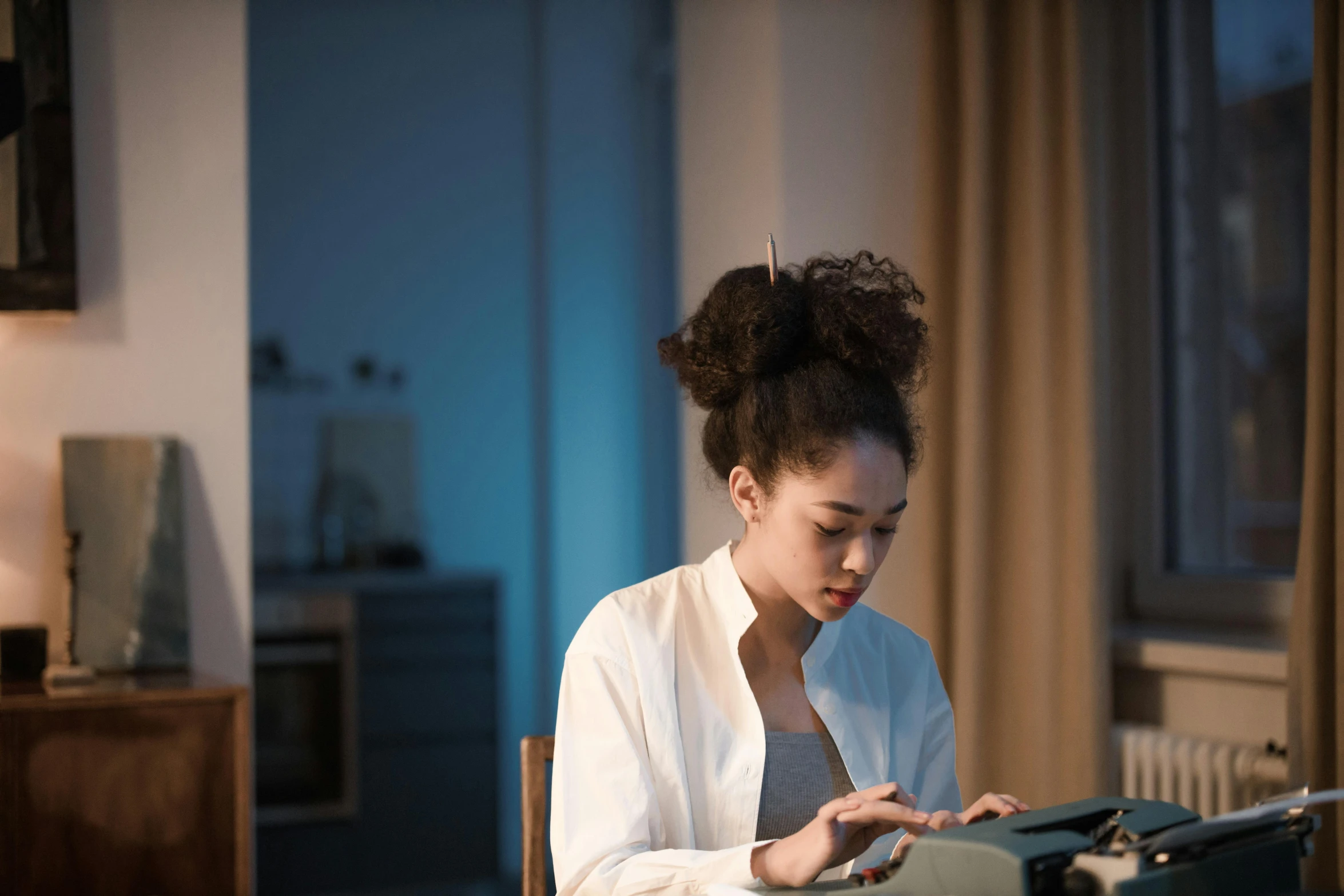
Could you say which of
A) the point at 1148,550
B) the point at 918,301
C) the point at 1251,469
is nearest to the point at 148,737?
the point at 918,301

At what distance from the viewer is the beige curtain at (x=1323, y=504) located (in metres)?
1.86

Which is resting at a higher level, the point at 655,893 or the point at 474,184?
the point at 474,184

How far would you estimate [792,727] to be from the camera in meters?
1.35

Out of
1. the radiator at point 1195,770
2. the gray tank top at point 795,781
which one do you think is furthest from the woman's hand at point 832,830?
the radiator at point 1195,770

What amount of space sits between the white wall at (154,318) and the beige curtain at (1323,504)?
1.98 meters

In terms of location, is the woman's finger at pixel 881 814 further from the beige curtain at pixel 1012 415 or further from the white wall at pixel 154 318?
the white wall at pixel 154 318

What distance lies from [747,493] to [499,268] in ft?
10.8

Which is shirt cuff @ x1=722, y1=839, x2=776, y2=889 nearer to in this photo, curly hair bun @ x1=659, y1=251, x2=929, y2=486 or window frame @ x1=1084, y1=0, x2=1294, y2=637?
curly hair bun @ x1=659, y1=251, x2=929, y2=486

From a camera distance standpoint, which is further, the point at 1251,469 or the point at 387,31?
the point at 387,31

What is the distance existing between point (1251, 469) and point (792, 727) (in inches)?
60.0

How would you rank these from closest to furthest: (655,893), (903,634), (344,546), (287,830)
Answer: (655,893) → (903,634) → (287,830) → (344,546)

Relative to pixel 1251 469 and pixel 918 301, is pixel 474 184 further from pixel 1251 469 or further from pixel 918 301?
pixel 918 301

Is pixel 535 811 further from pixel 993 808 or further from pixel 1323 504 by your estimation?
pixel 1323 504

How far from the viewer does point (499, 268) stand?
4480 mm
